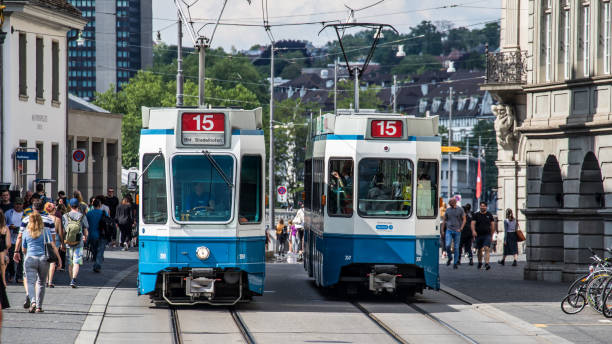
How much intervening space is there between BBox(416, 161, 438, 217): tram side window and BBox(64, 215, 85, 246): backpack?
20.8 feet

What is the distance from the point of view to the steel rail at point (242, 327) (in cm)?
1620

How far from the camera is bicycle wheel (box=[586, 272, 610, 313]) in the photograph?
19609 millimetres

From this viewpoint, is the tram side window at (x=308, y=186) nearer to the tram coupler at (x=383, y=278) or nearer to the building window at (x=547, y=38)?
the tram coupler at (x=383, y=278)

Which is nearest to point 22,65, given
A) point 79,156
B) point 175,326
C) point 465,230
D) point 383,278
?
point 79,156

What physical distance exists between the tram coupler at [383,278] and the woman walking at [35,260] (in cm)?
561

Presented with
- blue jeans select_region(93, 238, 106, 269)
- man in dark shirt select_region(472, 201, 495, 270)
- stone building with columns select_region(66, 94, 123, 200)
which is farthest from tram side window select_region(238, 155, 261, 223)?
stone building with columns select_region(66, 94, 123, 200)

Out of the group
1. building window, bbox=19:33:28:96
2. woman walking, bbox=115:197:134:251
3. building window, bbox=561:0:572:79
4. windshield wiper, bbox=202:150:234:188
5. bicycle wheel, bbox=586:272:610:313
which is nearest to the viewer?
bicycle wheel, bbox=586:272:610:313

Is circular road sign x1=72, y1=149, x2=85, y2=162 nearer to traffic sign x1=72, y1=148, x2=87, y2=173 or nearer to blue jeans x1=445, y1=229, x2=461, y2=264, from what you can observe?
traffic sign x1=72, y1=148, x2=87, y2=173

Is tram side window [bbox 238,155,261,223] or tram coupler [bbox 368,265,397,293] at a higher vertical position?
tram side window [bbox 238,155,261,223]

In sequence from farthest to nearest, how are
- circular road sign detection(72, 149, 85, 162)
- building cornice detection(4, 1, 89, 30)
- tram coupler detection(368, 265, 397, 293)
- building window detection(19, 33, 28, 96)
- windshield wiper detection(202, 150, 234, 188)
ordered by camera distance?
1. building window detection(19, 33, 28, 96)
2. building cornice detection(4, 1, 89, 30)
3. circular road sign detection(72, 149, 85, 162)
4. tram coupler detection(368, 265, 397, 293)
5. windshield wiper detection(202, 150, 234, 188)

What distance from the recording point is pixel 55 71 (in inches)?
1721

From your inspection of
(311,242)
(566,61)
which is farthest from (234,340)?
(566,61)

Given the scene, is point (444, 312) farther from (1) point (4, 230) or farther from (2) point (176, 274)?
(1) point (4, 230)

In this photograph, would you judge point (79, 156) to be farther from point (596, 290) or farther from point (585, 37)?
point (596, 290)
